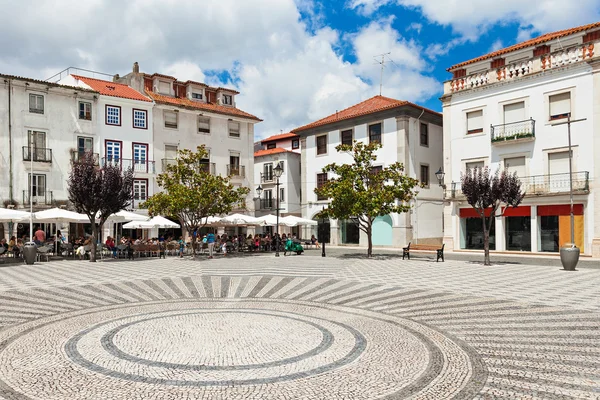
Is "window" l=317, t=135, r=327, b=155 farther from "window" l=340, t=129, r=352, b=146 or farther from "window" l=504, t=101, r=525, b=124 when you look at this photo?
"window" l=504, t=101, r=525, b=124

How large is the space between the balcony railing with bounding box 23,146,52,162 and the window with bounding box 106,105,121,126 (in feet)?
15.5

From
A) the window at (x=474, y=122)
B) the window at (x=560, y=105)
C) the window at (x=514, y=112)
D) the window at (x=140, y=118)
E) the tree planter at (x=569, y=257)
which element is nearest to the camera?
the tree planter at (x=569, y=257)

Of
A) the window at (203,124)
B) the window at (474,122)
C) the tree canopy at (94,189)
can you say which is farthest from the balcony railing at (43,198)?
the window at (474,122)

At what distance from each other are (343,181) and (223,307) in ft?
46.4

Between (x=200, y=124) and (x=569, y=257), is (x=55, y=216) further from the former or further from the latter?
(x=569, y=257)

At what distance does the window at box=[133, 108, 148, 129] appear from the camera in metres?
34.5

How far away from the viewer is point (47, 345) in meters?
6.66

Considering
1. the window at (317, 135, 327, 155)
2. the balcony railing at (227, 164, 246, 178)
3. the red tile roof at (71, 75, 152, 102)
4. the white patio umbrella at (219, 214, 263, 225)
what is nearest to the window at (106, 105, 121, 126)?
the red tile roof at (71, 75, 152, 102)

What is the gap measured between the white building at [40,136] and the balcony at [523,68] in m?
25.6

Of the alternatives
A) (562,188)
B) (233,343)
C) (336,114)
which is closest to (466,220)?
(562,188)

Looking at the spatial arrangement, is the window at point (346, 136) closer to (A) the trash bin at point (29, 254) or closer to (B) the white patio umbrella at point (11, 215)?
(B) the white patio umbrella at point (11, 215)

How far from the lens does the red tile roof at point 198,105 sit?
36.1 m

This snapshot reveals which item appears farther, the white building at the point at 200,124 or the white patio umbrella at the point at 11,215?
the white building at the point at 200,124

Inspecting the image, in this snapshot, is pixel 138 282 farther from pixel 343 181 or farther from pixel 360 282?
pixel 343 181
